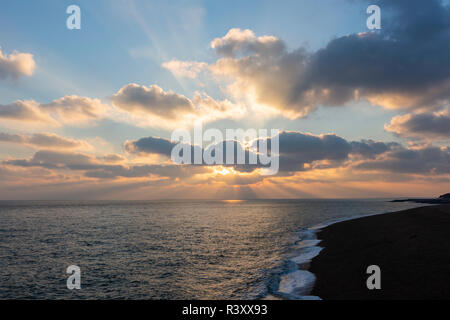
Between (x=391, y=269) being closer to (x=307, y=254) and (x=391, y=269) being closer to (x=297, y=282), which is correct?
(x=297, y=282)

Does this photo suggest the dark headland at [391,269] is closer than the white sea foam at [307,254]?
Yes

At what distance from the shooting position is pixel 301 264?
2536 centimetres

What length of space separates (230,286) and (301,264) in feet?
30.4

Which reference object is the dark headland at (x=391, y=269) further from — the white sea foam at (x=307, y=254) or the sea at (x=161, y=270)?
the sea at (x=161, y=270)
